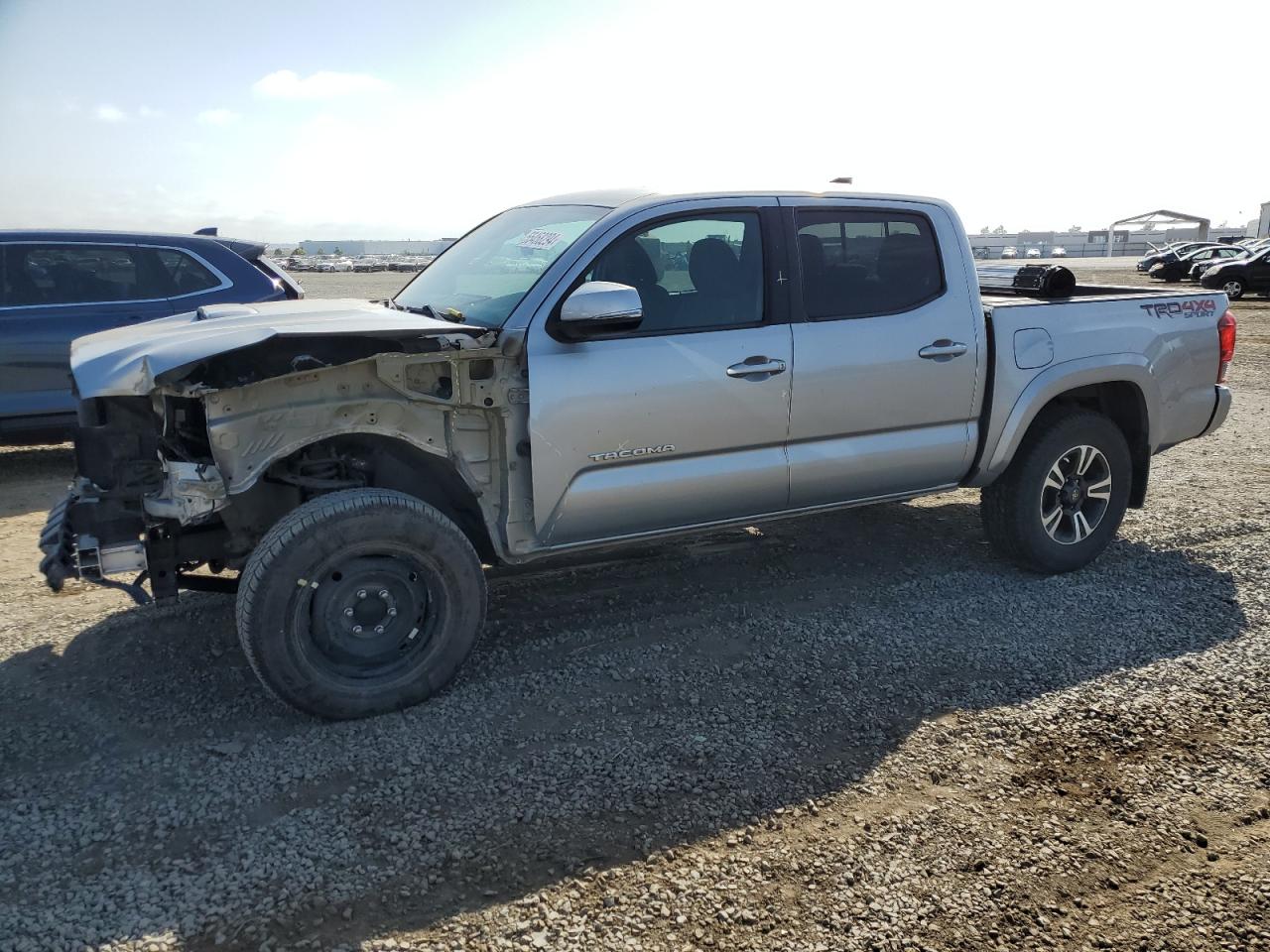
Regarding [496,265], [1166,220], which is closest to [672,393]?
[496,265]

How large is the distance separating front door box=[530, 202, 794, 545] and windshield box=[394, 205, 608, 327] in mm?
274

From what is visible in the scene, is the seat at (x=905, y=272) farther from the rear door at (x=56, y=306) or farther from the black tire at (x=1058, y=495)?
the rear door at (x=56, y=306)

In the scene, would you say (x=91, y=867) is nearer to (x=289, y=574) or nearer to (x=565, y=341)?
(x=289, y=574)

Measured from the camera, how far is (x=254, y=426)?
370cm

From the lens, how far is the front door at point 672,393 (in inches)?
160

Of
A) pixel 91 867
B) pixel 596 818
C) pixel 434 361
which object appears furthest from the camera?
pixel 434 361

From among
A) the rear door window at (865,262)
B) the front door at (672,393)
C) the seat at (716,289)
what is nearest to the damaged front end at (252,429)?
the front door at (672,393)

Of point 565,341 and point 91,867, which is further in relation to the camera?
point 565,341

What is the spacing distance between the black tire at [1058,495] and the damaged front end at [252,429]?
281 cm

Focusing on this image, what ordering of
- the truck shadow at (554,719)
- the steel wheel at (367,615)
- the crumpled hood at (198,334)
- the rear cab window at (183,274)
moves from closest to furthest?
1. the truck shadow at (554,719)
2. the crumpled hood at (198,334)
3. the steel wheel at (367,615)
4. the rear cab window at (183,274)

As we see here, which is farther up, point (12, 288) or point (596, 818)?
point (12, 288)

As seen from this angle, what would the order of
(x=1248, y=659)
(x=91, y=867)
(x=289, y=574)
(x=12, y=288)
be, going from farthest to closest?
1. (x=12, y=288)
2. (x=1248, y=659)
3. (x=289, y=574)
4. (x=91, y=867)

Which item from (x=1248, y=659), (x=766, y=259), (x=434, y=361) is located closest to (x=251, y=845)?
(x=434, y=361)

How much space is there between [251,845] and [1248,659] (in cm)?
419
